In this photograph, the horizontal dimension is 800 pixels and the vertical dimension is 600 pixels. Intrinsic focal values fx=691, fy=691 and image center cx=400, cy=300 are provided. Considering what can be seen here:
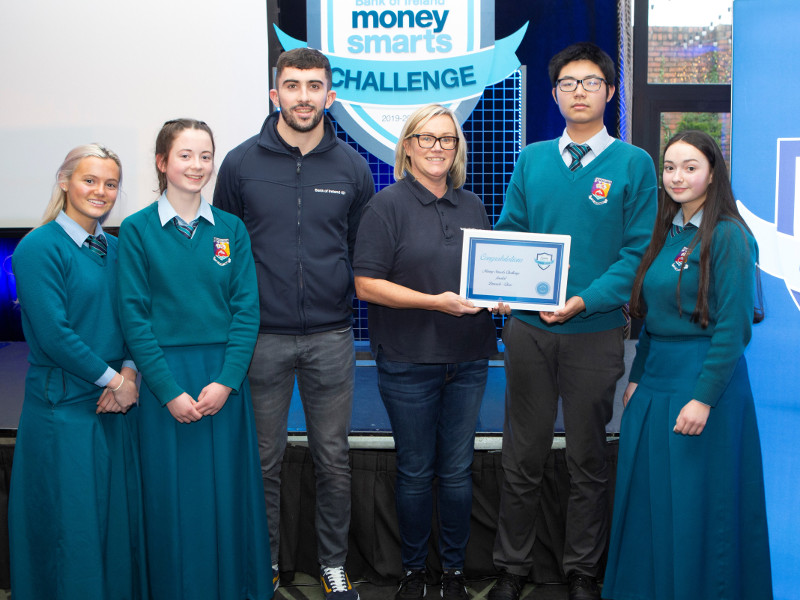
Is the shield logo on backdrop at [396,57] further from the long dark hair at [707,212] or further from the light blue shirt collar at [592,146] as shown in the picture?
the long dark hair at [707,212]

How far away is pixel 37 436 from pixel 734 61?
7.57 ft

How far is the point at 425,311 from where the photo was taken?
221cm

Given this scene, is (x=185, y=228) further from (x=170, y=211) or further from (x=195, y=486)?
(x=195, y=486)

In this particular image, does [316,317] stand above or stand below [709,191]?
below

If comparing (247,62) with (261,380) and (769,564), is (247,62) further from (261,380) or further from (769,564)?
(769,564)

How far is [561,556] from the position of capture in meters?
2.65

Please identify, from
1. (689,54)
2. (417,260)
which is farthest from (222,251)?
(689,54)

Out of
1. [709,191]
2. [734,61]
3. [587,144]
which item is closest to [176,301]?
[587,144]

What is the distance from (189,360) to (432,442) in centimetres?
82

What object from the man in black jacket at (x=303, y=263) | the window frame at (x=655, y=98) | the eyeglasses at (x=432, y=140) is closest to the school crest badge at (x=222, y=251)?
the man in black jacket at (x=303, y=263)

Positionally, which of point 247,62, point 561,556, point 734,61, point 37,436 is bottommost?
point 561,556

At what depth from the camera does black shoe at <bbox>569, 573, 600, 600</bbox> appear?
2332 millimetres

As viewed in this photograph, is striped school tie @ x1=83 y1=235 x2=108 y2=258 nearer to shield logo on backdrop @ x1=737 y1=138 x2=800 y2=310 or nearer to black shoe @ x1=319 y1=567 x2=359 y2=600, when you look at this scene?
black shoe @ x1=319 y1=567 x2=359 y2=600

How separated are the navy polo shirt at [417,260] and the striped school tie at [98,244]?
2.50ft
